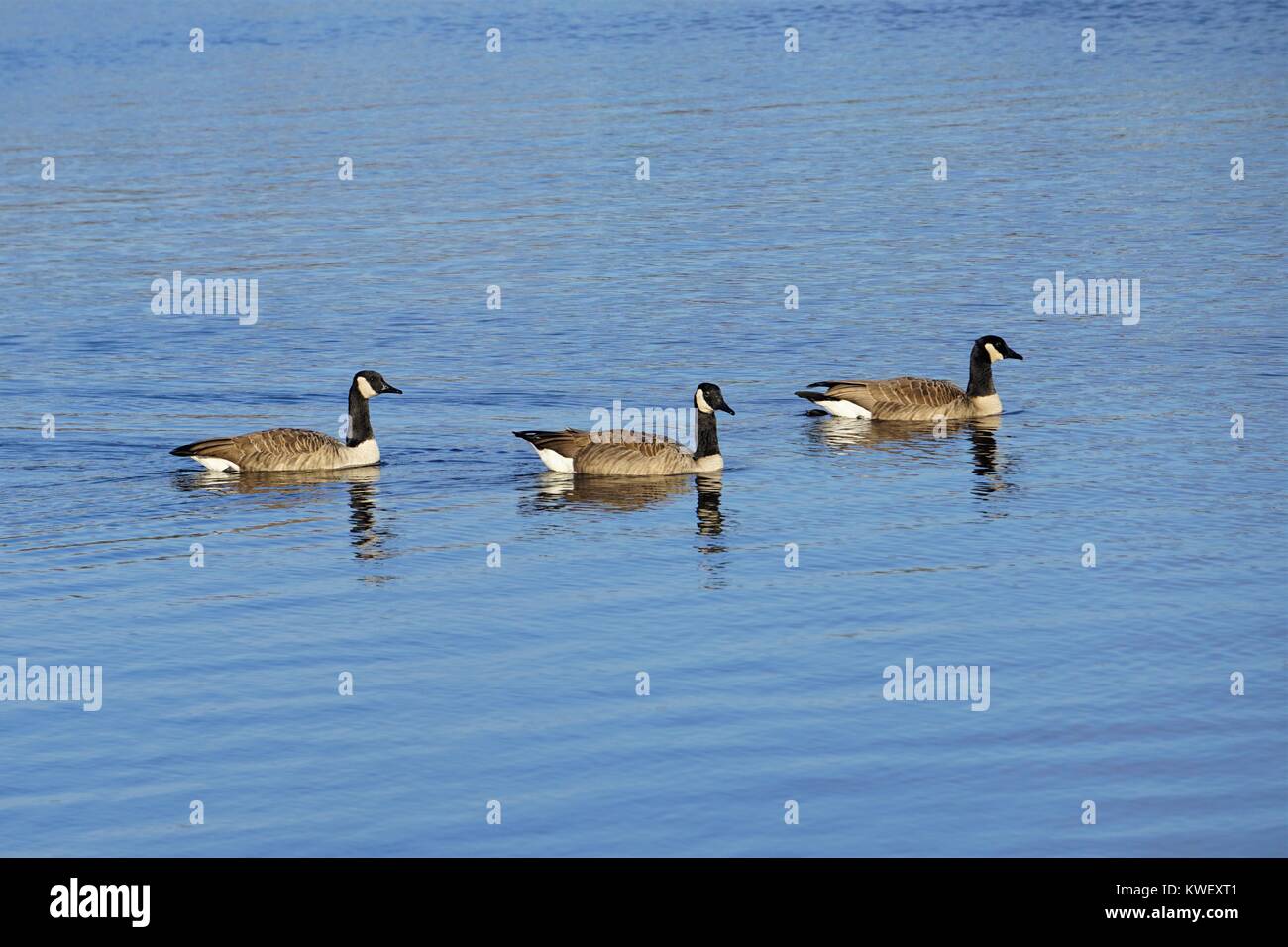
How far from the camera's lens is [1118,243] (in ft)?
127

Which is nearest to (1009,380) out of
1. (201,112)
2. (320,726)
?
(320,726)

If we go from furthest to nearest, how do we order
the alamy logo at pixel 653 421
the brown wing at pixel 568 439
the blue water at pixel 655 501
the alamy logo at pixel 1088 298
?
1. the alamy logo at pixel 1088 298
2. the alamy logo at pixel 653 421
3. the brown wing at pixel 568 439
4. the blue water at pixel 655 501

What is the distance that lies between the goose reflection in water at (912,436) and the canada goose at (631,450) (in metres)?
1.99

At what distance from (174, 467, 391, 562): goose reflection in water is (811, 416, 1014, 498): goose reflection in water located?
5.77 m

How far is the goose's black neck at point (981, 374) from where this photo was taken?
27.2m

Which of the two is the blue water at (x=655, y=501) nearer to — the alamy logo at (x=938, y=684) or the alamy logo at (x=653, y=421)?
the alamy logo at (x=938, y=684)

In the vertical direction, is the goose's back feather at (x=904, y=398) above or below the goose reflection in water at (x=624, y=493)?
above

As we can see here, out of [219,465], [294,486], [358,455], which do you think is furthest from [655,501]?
[219,465]

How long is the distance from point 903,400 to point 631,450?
14.2 feet

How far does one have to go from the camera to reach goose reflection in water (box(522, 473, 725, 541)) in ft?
73.7

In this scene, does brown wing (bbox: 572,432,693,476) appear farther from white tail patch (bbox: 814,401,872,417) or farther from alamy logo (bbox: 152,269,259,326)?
alamy logo (bbox: 152,269,259,326)

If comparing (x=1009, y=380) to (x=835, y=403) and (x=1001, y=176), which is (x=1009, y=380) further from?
(x=1001, y=176)

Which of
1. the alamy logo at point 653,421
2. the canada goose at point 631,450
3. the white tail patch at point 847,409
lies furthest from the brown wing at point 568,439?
the white tail patch at point 847,409

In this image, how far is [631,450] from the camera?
78.8 feet
